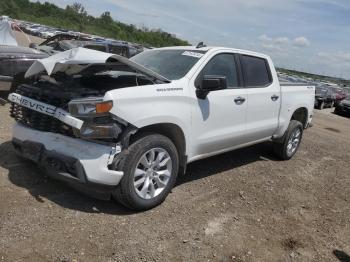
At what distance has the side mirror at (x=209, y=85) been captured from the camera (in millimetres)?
4934

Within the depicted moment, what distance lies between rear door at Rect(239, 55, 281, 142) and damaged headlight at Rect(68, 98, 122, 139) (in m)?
2.49

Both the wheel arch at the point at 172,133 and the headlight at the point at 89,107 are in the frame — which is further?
the wheel arch at the point at 172,133

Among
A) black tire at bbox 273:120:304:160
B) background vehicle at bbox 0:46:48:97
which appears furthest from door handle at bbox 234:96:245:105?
background vehicle at bbox 0:46:48:97

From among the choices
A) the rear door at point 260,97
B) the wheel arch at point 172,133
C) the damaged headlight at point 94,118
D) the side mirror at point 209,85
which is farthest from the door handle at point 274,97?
the damaged headlight at point 94,118

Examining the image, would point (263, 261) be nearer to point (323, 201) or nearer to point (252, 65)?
point (323, 201)

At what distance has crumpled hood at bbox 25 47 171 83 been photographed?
4629mm

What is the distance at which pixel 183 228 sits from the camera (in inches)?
174

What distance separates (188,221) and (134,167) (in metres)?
0.84

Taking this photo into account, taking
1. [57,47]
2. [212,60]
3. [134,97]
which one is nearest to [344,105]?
[57,47]

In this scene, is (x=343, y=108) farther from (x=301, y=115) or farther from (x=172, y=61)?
(x=172, y=61)

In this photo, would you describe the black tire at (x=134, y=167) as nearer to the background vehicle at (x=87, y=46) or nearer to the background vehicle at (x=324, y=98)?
the background vehicle at (x=87, y=46)

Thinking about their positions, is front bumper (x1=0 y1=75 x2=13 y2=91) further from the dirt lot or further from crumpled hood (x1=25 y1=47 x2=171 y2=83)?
crumpled hood (x1=25 y1=47 x2=171 y2=83)

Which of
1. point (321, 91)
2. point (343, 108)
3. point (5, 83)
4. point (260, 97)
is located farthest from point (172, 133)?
point (321, 91)

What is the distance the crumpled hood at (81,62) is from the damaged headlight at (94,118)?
2.07ft
